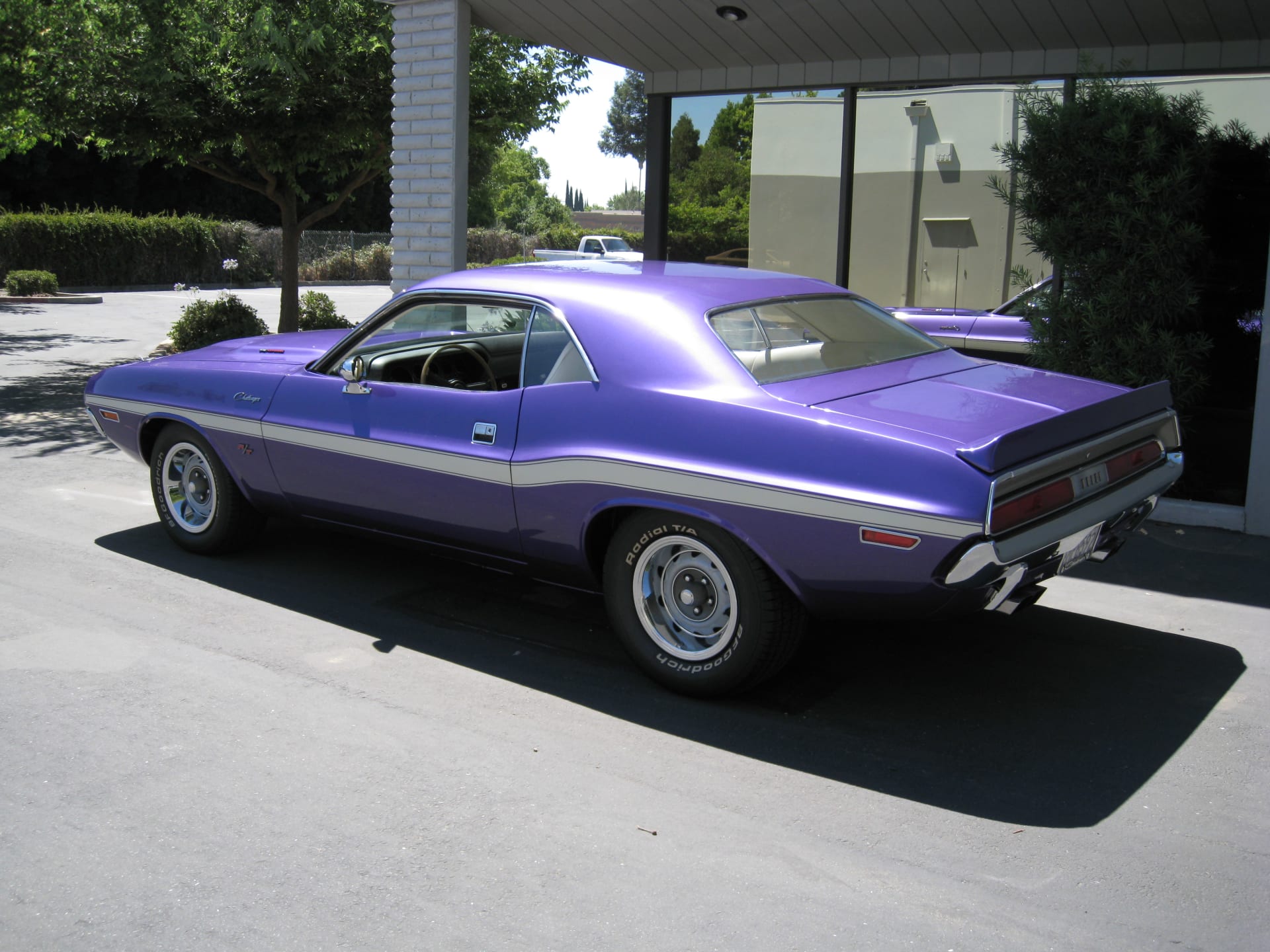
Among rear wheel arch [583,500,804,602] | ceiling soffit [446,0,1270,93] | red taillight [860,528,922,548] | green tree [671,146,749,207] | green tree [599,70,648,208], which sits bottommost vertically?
rear wheel arch [583,500,804,602]

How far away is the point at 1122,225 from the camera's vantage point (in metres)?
7.08

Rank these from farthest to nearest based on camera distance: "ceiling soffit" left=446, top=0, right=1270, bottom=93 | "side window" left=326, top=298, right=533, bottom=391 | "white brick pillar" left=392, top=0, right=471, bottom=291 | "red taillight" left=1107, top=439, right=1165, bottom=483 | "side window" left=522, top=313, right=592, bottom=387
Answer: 1. "white brick pillar" left=392, top=0, right=471, bottom=291
2. "ceiling soffit" left=446, top=0, right=1270, bottom=93
3. "side window" left=326, top=298, right=533, bottom=391
4. "side window" left=522, top=313, right=592, bottom=387
5. "red taillight" left=1107, top=439, right=1165, bottom=483

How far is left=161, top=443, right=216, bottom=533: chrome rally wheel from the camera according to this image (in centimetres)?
612

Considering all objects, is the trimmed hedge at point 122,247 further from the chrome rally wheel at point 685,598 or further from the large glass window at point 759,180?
the chrome rally wheel at point 685,598

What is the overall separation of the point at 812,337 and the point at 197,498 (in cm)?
338

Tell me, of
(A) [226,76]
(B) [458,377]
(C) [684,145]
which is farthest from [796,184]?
(A) [226,76]

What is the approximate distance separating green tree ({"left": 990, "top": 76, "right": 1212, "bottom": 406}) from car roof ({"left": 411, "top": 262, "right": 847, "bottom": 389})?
2.61m

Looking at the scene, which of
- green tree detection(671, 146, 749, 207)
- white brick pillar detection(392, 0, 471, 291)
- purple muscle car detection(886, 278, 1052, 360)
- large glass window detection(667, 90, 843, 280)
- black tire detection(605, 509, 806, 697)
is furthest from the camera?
green tree detection(671, 146, 749, 207)

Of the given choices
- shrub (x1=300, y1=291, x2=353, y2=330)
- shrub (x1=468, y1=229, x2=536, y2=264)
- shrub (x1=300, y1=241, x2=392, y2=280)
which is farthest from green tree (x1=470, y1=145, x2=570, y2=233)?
A: shrub (x1=300, y1=291, x2=353, y2=330)

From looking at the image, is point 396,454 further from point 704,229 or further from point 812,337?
point 704,229

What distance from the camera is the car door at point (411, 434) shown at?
4.93m

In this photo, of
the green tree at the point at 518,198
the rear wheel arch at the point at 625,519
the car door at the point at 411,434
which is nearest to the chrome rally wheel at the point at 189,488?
the car door at the point at 411,434

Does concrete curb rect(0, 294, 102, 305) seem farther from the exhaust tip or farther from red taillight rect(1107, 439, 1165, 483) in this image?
the exhaust tip

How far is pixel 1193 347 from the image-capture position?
7125mm
